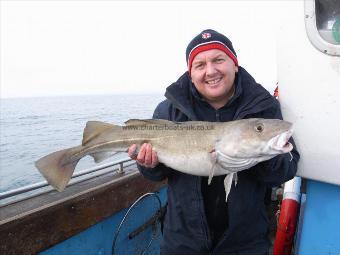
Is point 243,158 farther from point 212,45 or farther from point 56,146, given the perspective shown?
point 56,146

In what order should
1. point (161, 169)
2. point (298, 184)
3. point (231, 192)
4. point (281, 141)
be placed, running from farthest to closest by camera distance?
point (298, 184), point (161, 169), point (231, 192), point (281, 141)

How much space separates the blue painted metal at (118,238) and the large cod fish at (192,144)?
31.8 inches

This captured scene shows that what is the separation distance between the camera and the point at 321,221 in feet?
9.82

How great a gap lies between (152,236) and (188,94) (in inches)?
107

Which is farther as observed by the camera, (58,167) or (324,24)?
(58,167)

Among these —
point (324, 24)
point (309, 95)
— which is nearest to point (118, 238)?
point (309, 95)

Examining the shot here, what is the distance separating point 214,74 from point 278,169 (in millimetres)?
981

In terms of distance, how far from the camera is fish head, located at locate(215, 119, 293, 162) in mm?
2481

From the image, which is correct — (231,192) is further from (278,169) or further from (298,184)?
(298,184)

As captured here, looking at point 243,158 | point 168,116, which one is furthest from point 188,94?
point 243,158

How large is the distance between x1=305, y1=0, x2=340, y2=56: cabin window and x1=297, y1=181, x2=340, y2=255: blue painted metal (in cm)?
125

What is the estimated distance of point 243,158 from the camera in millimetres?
2689

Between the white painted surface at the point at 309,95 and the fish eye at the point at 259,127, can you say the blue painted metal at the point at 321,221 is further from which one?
the fish eye at the point at 259,127

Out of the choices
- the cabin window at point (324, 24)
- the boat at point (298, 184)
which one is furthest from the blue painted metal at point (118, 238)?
the cabin window at point (324, 24)
